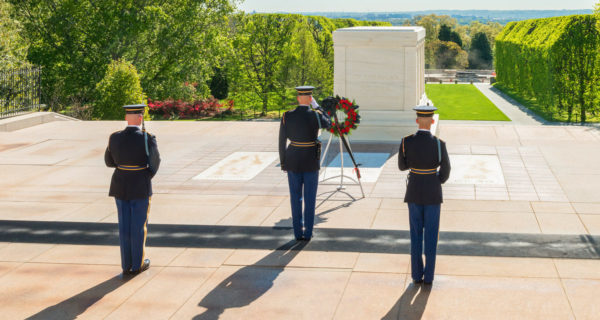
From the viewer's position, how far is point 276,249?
7461 mm

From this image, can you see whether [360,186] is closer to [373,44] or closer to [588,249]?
[588,249]

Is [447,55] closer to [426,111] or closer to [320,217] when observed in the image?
[320,217]

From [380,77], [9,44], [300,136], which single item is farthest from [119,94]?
[300,136]

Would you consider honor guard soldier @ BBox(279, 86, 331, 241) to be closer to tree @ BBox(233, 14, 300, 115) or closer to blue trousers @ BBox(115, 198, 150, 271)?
blue trousers @ BBox(115, 198, 150, 271)

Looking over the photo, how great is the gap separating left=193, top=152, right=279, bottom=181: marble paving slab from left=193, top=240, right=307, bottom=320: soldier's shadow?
4307 mm

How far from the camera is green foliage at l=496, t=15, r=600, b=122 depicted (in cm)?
2972

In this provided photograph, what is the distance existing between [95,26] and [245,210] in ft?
103

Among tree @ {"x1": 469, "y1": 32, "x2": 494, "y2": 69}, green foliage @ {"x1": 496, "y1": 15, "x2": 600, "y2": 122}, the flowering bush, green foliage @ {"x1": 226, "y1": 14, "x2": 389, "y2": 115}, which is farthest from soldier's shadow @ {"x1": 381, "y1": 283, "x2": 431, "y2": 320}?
tree @ {"x1": 469, "y1": 32, "x2": 494, "y2": 69}

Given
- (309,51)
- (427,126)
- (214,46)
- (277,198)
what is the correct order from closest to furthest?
(427,126), (277,198), (214,46), (309,51)

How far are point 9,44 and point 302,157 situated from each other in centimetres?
2539

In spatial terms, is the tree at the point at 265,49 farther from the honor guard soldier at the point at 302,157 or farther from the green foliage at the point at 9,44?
the honor guard soldier at the point at 302,157

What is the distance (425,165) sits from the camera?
20.2 ft

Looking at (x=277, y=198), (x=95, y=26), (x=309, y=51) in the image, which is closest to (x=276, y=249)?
(x=277, y=198)

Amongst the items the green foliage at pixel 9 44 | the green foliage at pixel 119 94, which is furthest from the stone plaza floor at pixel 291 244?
the green foliage at pixel 9 44
